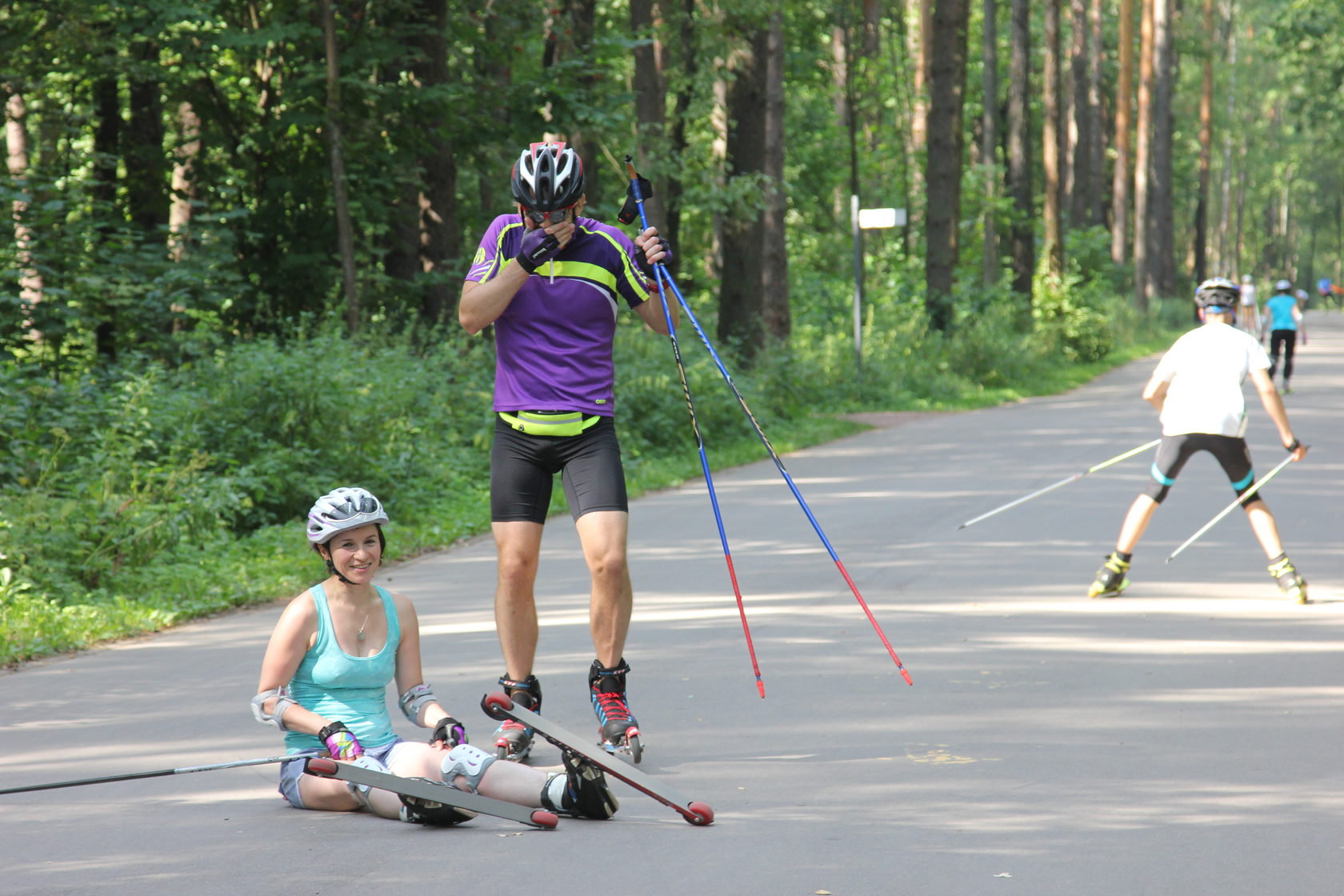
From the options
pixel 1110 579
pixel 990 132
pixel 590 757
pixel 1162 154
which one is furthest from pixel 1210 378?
pixel 1162 154

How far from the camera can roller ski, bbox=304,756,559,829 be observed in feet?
15.1

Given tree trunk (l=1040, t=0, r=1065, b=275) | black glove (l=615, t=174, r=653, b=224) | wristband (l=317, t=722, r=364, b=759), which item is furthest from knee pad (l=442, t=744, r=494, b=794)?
tree trunk (l=1040, t=0, r=1065, b=275)

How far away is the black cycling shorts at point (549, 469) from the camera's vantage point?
5.61 m

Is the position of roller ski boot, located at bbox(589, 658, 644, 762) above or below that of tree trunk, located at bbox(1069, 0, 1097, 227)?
below

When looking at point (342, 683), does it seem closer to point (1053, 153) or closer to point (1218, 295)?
point (1218, 295)

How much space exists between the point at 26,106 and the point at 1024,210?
2428 cm

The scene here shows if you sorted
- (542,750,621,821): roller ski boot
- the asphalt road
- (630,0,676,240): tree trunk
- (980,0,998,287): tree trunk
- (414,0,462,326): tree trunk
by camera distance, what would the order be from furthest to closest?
1. (980,0,998,287): tree trunk
2. (630,0,676,240): tree trunk
3. (414,0,462,326): tree trunk
4. (542,750,621,821): roller ski boot
5. the asphalt road

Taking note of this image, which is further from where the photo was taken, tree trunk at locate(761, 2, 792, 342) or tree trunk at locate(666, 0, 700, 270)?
tree trunk at locate(666, 0, 700, 270)

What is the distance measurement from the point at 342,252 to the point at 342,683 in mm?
11561

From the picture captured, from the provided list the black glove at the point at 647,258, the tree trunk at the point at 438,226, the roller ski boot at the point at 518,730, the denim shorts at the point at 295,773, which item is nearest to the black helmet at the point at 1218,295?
the black glove at the point at 647,258

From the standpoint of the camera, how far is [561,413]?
5.61m

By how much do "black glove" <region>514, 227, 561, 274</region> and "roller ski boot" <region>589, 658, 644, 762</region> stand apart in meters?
1.52

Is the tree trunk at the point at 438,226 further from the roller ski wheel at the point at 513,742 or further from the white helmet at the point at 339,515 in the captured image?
the white helmet at the point at 339,515

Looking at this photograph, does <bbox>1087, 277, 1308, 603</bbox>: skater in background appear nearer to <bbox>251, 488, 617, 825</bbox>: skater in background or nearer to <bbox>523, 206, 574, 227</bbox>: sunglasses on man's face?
<bbox>523, 206, 574, 227</bbox>: sunglasses on man's face
